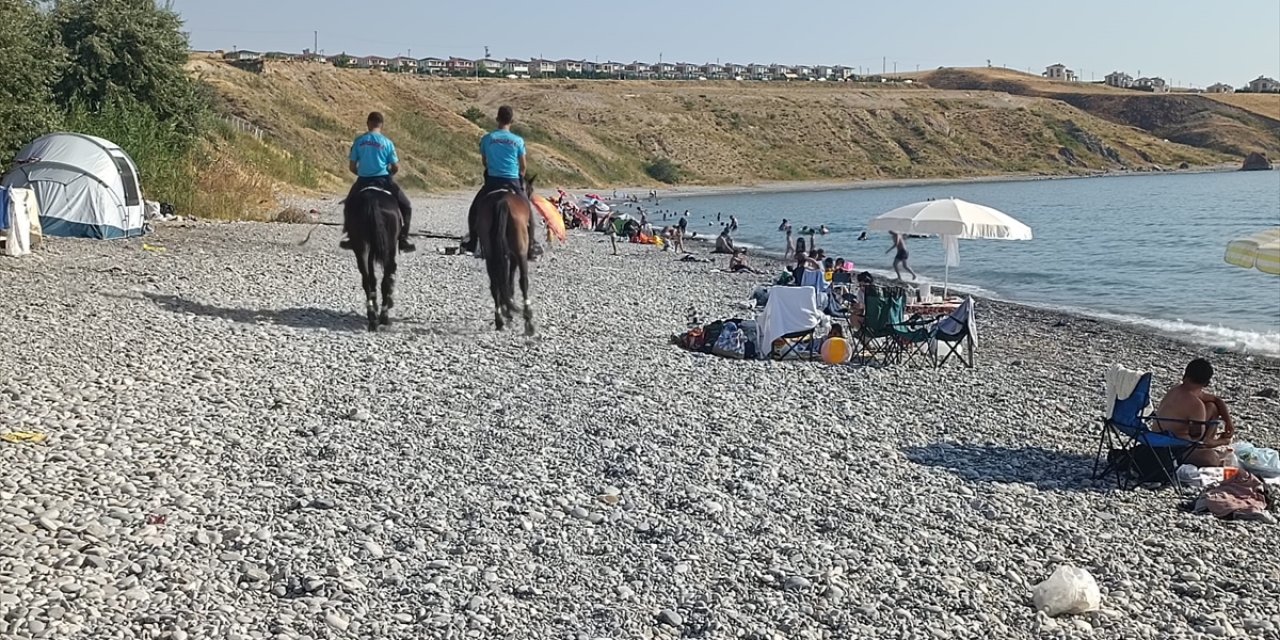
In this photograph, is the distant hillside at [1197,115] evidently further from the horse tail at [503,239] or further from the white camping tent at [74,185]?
the horse tail at [503,239]

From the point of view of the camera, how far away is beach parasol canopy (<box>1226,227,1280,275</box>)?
1031 centimetres

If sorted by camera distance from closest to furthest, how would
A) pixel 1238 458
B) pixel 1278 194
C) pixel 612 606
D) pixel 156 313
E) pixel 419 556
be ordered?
pixel 612 606, pixel 419 556, pixel 1238 458, pixel 156 313, pixel 1278 194

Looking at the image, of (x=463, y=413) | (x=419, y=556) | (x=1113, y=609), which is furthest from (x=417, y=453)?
(x=1113, y=609)

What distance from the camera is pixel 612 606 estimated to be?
5.72 metres

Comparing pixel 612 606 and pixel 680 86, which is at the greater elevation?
pixel 680 86

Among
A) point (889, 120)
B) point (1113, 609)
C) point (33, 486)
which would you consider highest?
point (889, 120)

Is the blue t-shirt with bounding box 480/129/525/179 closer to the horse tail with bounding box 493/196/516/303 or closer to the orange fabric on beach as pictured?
the horse tail with bounding box 493/196/516/303

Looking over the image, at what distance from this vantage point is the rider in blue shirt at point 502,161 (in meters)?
11.9

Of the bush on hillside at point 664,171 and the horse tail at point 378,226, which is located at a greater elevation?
the bush on hillside at point 664,171

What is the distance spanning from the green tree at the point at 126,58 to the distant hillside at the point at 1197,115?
137475 mm

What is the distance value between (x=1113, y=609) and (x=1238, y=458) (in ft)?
11.3

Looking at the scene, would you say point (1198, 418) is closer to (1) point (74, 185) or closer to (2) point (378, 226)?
(2) point (378, 226)

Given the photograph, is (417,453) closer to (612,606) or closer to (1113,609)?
(612,606)

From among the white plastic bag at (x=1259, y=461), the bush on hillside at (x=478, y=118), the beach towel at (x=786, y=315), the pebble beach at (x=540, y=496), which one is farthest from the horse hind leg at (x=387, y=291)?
the bush on hillside at (x=478, y=118)
